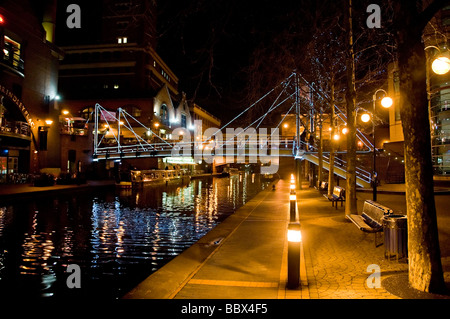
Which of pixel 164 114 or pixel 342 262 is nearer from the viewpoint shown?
pixel 342 262

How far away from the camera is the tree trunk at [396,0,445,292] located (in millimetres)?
4629

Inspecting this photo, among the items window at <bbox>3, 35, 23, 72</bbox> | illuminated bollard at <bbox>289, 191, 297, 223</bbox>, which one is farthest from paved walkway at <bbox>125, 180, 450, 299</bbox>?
window at <bbox>3, 35, 23, 72</bbox>

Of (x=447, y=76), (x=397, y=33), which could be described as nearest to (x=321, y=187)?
(x=447, y=76)

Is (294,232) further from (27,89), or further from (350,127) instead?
(27,89)

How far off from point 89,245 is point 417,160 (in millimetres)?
8304

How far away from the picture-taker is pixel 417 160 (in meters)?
4.74

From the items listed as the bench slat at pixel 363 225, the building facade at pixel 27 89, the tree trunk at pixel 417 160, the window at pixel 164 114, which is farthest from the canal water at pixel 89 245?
the window at pixel 164 114

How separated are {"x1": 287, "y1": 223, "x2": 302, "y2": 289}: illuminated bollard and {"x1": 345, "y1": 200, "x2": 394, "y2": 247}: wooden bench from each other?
308cm

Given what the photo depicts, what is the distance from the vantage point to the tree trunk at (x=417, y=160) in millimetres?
4629

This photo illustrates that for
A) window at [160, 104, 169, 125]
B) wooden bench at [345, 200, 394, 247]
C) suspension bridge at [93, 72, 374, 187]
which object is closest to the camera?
wooden bench at [345, 200, 394, 247]

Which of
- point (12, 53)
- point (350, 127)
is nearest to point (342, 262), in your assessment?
point (350, 127)

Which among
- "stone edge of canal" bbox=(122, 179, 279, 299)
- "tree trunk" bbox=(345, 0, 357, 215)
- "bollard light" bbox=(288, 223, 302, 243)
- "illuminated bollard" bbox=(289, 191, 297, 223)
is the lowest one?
"stone edge of canal" bbox=(122, 179, 279, 299)

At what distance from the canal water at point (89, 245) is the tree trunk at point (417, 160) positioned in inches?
189

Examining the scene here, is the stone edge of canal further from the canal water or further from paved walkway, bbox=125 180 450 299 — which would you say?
the canal water
